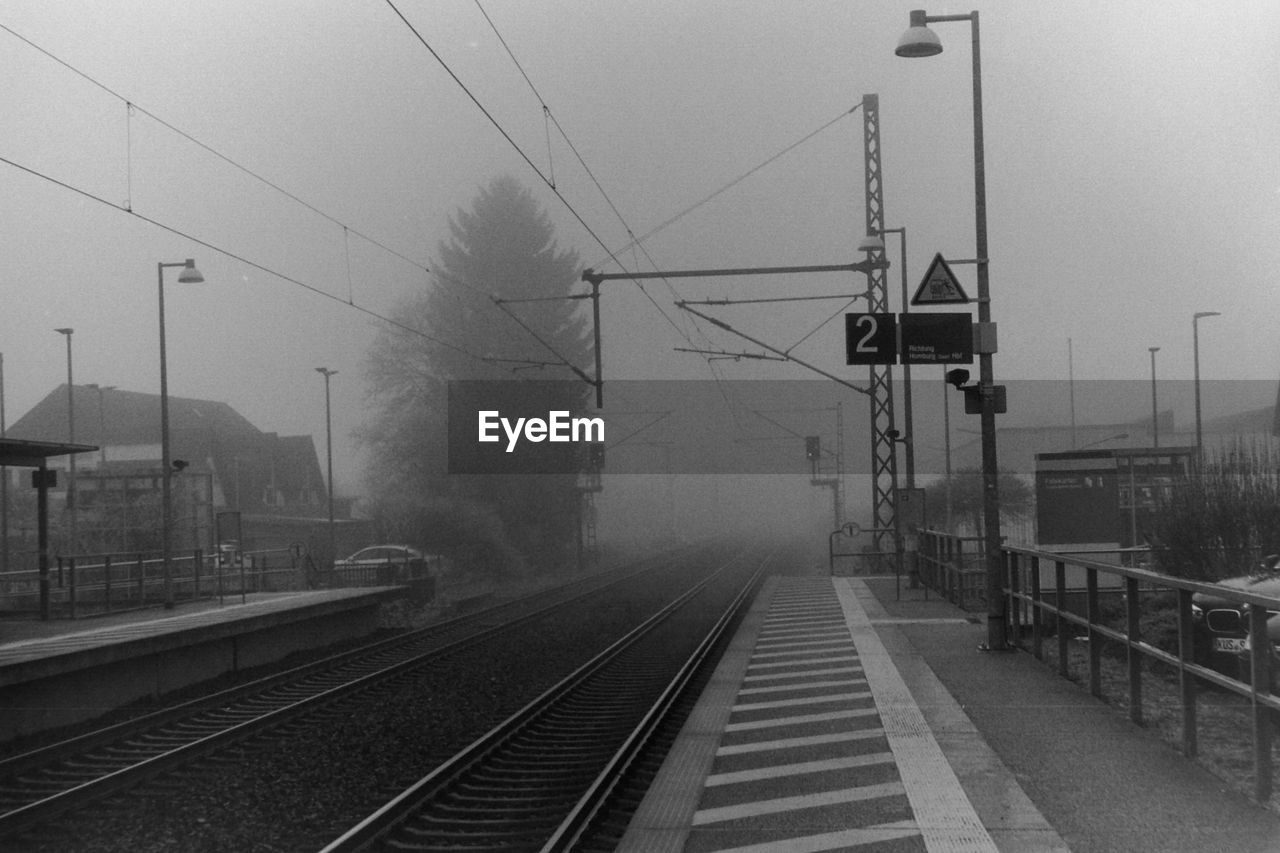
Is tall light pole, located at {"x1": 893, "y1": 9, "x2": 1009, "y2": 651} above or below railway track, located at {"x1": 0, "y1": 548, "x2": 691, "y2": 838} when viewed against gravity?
above

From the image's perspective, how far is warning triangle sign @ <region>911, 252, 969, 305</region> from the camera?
1464cm

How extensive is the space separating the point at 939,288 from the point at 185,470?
29.0m

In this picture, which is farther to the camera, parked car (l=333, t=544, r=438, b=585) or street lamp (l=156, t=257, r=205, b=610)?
parked car (l=333, t=544, r=438, b=585)

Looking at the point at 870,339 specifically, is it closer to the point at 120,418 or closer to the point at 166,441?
the point at 166,441

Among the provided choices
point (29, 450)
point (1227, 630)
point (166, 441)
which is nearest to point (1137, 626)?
point (1227, 630)

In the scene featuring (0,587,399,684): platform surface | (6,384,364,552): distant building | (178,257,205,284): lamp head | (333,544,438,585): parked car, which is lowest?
(333,544,438,585): parked car

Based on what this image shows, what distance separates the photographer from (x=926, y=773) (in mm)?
8227

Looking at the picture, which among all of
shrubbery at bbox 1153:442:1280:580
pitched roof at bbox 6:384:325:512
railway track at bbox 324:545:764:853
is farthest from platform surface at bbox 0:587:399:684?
pitched roof at bbox 6:384:325:512

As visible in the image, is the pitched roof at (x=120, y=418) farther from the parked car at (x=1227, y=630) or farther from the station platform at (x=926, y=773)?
the parked car at (x=1227, y=630)

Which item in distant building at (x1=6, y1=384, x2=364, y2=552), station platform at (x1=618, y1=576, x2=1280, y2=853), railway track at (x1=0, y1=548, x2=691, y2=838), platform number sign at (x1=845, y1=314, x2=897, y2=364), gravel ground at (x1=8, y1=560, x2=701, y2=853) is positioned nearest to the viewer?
station platform at (x1=618, y1=576, x2=1280, y2=853)

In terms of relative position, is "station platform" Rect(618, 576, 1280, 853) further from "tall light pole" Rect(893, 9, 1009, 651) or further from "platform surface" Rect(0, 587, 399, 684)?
"platform surface" Rect(0, 587, 399, 684)

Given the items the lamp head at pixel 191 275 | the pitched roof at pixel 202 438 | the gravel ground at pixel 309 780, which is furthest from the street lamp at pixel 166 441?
the pitched roof at pixel 202 438

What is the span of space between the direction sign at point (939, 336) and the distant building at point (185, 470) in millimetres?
20343

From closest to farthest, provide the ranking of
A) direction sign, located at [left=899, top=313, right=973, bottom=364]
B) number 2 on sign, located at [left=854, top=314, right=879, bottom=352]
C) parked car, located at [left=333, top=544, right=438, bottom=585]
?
direction sign, located at [left=899, top=313, right=973, bottom=364], number 2 on sign, located at [left=854, top=314, right=879, bottom=352], parked car, located at [left=333, top=544, right=438, bottom=585]
